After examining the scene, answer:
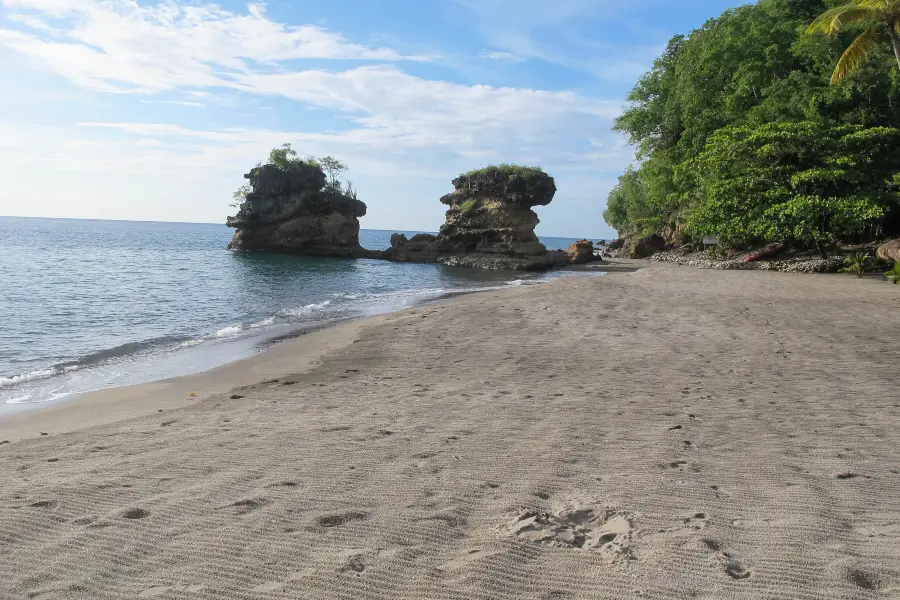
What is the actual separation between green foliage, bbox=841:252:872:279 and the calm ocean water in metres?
15.3

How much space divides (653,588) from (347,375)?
267 inches

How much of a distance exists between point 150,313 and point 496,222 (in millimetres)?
34037

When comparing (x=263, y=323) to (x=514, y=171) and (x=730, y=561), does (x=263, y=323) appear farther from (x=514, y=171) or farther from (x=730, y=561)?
(x=514, y=171)

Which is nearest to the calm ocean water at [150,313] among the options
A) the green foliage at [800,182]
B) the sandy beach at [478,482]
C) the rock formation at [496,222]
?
the sandy beach at [478,482]

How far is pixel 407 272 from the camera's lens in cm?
4112

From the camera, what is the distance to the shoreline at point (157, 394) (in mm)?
7479

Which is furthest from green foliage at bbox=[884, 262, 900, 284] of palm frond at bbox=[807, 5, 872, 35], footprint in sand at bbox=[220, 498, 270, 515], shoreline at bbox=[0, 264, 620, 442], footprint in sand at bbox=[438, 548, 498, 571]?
footprint in sand at bbox=[220, 498, 270, 515]

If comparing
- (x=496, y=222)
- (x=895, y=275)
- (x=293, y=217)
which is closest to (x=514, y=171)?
(x=496, y=222)

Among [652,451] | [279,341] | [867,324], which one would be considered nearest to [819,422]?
[652,451]

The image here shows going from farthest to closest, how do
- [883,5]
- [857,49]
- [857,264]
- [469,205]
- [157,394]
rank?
[469,205] < [857,264] < [857,49] < [883,5] < [157,394]

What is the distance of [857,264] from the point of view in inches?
923

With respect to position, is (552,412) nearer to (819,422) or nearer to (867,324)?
(819,422)

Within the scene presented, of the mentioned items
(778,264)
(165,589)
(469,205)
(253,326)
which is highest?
(469,205)

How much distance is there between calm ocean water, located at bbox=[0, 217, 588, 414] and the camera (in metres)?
11.0
